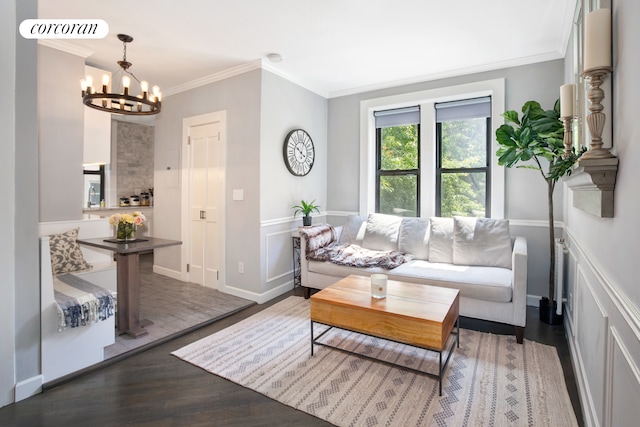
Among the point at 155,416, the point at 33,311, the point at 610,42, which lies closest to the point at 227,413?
the point at 155,416

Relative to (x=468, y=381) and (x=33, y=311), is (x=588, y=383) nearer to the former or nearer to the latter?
(x=468, y=381)

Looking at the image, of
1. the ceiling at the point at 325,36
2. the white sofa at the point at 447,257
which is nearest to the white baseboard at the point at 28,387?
the white sofa at the point at 447,257

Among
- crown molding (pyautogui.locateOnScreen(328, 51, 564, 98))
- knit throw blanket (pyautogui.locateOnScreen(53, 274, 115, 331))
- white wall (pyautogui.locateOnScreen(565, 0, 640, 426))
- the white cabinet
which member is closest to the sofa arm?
white wall (pyautogui.locateOnScreen(565, 0, 640, 426))

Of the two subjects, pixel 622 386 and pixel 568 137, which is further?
pixel 568 137

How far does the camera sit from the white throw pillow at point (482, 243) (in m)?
3.19

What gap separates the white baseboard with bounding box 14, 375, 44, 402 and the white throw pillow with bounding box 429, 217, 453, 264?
3344 millimetres

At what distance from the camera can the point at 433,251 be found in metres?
3.53

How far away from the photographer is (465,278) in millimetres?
2832

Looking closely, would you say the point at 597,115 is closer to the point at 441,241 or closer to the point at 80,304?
the point at 441,241

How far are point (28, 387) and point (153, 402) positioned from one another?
2.52 ft

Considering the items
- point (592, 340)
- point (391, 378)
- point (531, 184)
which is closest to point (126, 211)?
point (391, 378)

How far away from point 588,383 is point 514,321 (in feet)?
2.86

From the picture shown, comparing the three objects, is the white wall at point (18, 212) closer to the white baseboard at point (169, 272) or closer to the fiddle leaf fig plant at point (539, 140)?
the white baseboard at point (169, 272)

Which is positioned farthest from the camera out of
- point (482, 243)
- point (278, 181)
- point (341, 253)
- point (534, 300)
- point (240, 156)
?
point (278, 181)
